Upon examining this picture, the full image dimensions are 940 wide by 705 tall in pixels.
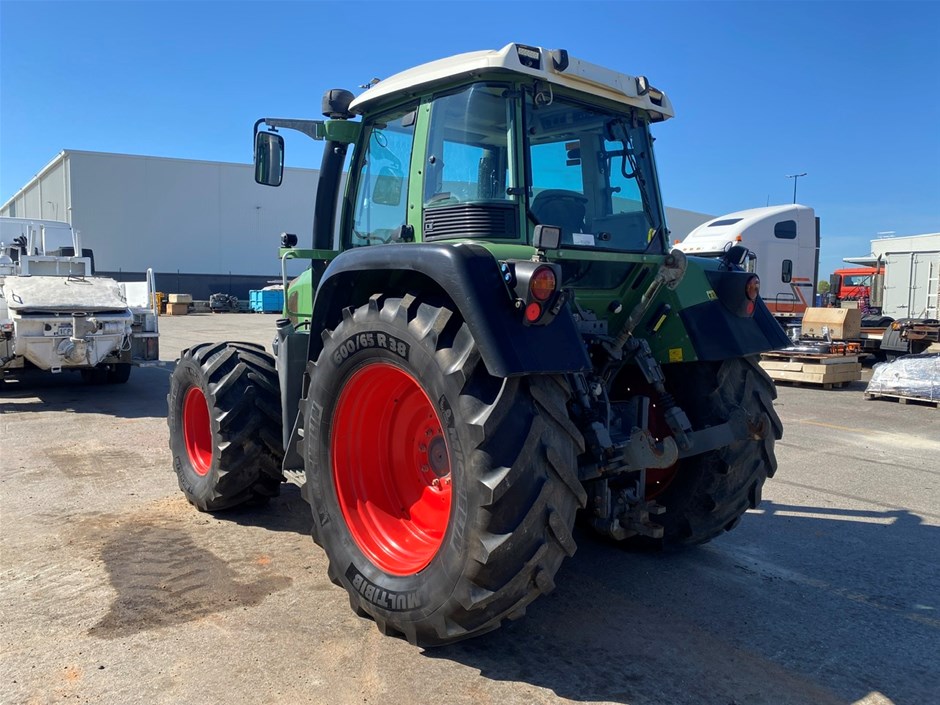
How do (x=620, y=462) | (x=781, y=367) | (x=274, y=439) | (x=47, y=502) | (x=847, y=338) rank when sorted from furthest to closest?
(x=847, y=338) → (x=781, y=367) → (x=47, y=502) → (x=274, y=439) → (x=620, y=462)

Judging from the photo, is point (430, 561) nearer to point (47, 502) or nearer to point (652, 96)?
point (652, 96)

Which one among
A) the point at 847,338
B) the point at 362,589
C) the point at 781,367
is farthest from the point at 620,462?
the point at 847,338

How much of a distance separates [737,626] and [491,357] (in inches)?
74.4

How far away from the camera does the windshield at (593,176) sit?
359 cm

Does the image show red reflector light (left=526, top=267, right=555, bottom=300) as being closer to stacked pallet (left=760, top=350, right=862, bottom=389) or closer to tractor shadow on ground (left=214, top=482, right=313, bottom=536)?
tractor shadow on ground (left=214, top=482, right=313, bottom=536)

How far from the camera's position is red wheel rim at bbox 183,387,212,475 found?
16.9 ft

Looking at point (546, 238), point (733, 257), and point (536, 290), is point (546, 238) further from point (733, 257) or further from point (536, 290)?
point (733, 257)

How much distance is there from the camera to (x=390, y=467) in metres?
3.72

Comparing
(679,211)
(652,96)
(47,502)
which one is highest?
(679,211)

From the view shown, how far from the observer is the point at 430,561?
3.08m

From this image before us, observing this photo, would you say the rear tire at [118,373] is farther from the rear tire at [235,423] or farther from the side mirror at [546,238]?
the side mirror at [546,238]

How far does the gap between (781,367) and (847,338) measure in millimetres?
2515

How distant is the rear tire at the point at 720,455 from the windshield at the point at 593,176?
77cm

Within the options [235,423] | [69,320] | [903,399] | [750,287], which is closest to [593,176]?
[750,287]
